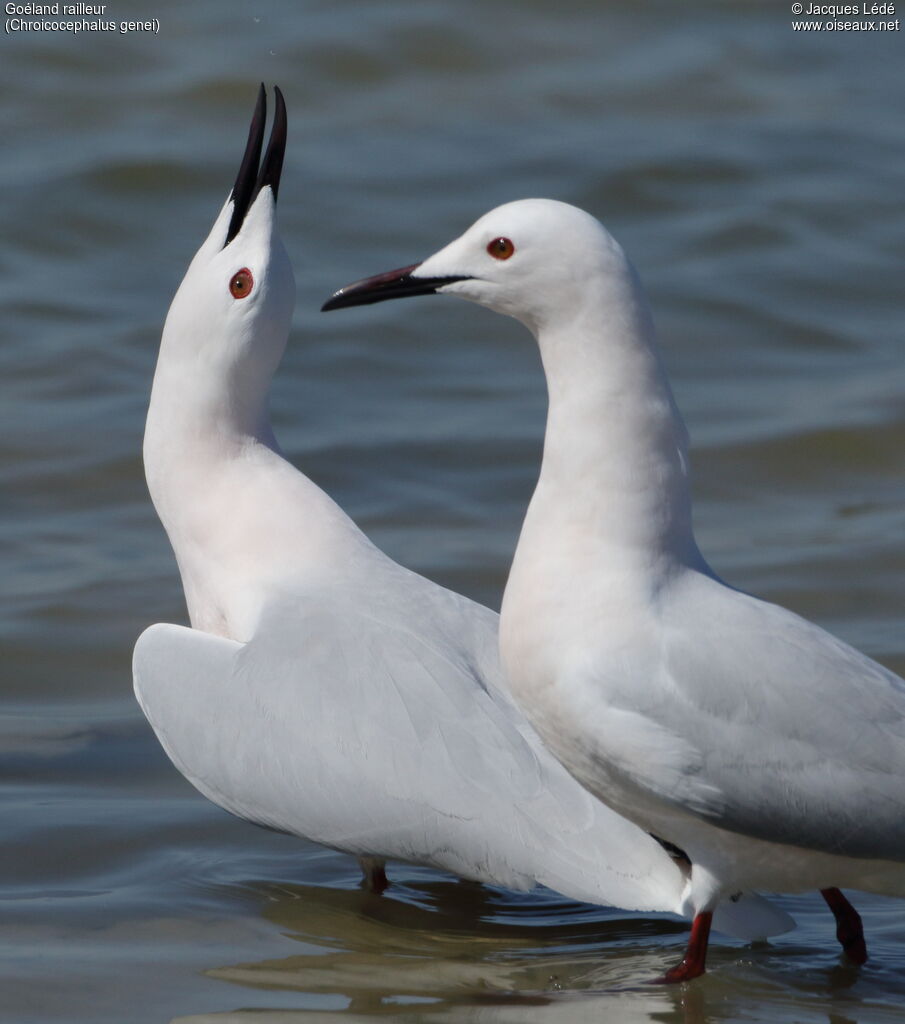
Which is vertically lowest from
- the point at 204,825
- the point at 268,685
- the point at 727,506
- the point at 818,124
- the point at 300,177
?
the point at 204,825

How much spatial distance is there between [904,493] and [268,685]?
363 cm

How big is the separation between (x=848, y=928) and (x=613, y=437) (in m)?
1.27

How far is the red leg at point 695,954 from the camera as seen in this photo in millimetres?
3717

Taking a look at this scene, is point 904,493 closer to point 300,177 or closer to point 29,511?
point 29,511

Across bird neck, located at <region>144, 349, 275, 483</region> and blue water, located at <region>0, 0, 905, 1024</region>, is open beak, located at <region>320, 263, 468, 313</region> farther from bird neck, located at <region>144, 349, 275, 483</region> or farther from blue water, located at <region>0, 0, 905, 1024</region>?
blue water, located at <region>0, 0, 905, 1024</region>

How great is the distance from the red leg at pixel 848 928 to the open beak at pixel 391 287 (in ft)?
4.94

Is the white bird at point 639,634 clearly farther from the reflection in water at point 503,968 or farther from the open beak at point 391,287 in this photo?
the reflection in water at point 503,968

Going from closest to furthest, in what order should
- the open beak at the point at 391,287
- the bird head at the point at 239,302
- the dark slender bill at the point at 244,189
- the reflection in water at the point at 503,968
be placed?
the open beak at the point at 391,287
the reflection in water at the point at 503,968
the bird head at the point at 239,302
the dark slender bill at the point at 244,189

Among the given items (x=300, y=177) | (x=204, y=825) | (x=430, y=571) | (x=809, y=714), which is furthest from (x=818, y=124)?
(x=809, y=714)

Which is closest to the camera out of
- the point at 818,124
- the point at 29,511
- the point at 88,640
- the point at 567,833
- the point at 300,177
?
the point at 567,833

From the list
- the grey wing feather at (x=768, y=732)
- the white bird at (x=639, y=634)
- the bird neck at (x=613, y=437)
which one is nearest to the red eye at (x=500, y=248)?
the white bird at (x=639, y=634)

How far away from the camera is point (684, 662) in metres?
3.38

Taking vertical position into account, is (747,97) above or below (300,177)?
above

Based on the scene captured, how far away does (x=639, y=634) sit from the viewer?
11.1 ft
